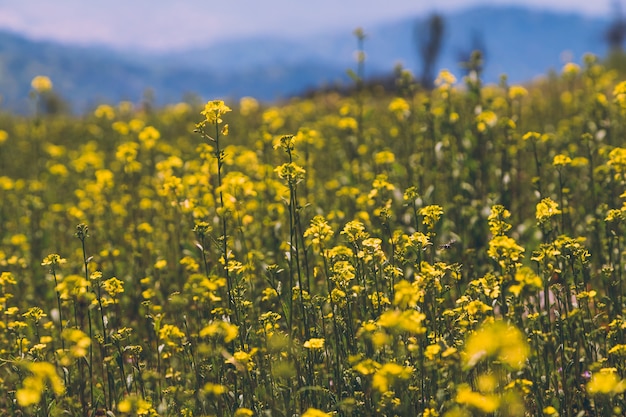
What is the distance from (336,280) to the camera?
11.8 feet

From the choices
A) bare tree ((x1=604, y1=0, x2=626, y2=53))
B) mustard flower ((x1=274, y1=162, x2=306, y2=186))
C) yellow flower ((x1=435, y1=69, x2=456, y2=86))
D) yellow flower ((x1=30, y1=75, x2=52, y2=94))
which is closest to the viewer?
mustard flower ((x1=274, y1=162, x2=306, y2=186))

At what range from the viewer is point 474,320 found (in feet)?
11.0

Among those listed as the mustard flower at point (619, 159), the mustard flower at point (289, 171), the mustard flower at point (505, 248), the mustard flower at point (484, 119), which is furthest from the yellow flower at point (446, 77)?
the mustard flower at point (505, 248)

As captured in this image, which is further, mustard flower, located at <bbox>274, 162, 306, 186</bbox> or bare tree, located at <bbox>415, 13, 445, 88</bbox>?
bare tree, located at <bbox>415, 13, 445, 88</bbox>

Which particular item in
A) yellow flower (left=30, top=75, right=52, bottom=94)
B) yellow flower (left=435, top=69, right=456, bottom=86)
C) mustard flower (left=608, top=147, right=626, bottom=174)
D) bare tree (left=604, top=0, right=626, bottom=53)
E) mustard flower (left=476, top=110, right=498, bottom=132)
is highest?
bare tree (left=604, top=0, right=626, bottom=53)

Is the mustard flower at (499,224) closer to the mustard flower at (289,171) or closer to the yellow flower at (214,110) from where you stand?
the mustard flower at (289,171)

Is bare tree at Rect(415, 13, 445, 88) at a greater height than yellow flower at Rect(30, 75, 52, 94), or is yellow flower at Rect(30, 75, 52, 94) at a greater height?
bare tree at Rect(415, 13, 445, 88)

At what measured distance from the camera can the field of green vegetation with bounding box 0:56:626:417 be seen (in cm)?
315

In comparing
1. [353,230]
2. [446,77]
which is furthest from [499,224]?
[446,77]

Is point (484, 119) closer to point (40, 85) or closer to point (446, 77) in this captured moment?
point (446, 77)

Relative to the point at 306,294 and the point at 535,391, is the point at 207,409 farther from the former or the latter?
the point at 535,391

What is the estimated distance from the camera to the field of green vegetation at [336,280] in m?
3.15

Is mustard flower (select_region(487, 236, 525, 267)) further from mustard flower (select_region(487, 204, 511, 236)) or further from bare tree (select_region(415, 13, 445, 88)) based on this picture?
bare tree (select_region(415, 13, 445, 88))

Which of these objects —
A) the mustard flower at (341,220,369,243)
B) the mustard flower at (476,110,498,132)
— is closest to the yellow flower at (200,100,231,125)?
the mustard flower at (341,220,369,243)
